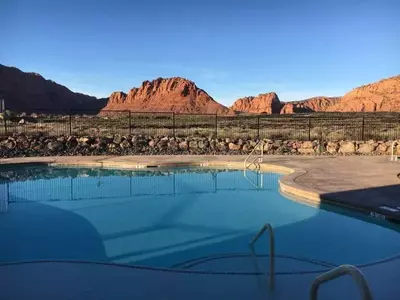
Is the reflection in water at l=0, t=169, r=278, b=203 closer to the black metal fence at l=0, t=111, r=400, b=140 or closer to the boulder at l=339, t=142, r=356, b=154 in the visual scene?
the boulder at l=339, t=142, r=356, b=154

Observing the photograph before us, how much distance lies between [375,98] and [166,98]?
5436cm

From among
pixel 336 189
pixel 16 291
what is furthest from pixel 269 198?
pixel 16 291

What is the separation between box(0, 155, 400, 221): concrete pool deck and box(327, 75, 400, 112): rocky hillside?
7410 centimetres

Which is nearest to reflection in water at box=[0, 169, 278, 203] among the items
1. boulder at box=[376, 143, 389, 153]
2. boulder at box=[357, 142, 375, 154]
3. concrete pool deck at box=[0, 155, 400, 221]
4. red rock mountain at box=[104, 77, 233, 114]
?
concrete pool deck at box=[0, 155, 400, 221]

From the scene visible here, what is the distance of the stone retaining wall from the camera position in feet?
46.4

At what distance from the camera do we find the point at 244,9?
1902 cm

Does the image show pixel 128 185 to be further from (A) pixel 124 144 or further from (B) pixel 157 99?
(B) pixel 157 99

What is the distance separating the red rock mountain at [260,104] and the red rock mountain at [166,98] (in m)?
9.14

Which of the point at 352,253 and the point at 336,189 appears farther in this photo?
the point at 336,189

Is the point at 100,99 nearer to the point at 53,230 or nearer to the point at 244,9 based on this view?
the point at 244,9

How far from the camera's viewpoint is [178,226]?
5957 millimetres

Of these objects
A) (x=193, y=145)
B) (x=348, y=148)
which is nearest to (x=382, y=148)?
(x=348, y=148)

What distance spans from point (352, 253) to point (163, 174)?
635cm

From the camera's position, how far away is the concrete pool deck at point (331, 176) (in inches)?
244
